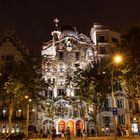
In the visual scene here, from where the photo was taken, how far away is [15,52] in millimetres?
78312

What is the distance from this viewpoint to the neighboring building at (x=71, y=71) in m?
75.2

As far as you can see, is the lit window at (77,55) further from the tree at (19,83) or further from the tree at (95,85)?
the tree at (95,85)

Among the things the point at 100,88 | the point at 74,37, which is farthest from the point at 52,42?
the point at 100,88

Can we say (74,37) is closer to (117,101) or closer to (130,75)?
(117,101)

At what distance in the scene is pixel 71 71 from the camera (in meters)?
78.6

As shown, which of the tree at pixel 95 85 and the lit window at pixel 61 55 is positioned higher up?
the lit window at pixel 61 55

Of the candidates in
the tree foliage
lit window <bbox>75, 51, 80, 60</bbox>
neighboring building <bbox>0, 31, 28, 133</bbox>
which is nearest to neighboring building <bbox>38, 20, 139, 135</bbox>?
lit window <bbox>75, 51, 80, 60</bbox>

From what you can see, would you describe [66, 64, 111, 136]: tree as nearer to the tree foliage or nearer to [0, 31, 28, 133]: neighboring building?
the tree foliage

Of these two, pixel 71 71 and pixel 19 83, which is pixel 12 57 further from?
pixel 19 83

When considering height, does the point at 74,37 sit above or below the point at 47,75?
above

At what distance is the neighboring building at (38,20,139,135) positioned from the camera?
75250mm

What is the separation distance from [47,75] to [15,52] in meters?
9.69

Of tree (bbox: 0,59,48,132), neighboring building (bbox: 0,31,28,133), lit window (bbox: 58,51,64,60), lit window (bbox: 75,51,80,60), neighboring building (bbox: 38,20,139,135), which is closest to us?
tree (bbox: 0,59,48,132)

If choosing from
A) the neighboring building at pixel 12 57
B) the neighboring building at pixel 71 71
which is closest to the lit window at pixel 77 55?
the neighboring building at pixel 71 71
